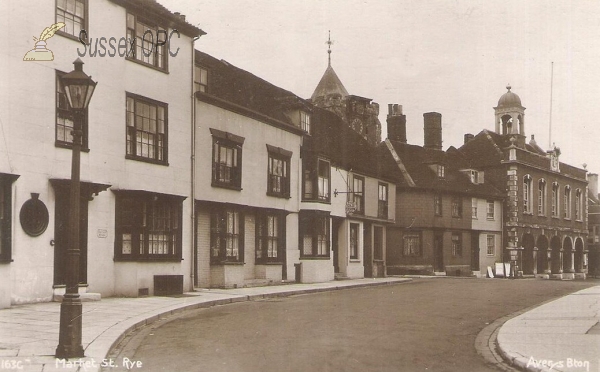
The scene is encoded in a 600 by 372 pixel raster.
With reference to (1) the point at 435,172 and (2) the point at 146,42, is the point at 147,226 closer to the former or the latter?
(2) the point at 146,42

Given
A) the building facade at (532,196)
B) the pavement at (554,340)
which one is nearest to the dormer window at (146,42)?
the pavement at (554,340)

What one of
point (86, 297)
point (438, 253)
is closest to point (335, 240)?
point (438, 253)

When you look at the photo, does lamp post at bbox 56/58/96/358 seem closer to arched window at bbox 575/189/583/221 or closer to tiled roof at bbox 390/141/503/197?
tiled roof at bbox 390/141/503/197

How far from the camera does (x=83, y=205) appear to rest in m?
18.8

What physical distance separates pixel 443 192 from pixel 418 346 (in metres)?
38.7

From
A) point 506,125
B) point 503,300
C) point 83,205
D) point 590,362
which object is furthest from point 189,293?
point 506,125

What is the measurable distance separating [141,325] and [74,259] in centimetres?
409

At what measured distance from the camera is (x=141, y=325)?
45.1ft

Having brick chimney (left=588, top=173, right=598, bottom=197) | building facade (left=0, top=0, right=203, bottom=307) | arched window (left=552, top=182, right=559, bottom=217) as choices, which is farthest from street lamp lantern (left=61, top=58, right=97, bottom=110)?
brick chimney (left=588, top=173, right=598, bottom=197)

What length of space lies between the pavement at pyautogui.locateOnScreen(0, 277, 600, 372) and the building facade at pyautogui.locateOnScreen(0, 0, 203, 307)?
4.05 ft

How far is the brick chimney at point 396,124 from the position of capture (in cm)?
5534

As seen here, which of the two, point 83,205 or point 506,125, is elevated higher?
point 506,125

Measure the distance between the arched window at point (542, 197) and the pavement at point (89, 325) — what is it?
4488 cm

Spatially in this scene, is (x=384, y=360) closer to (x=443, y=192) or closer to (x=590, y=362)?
(x=590, y=362)
